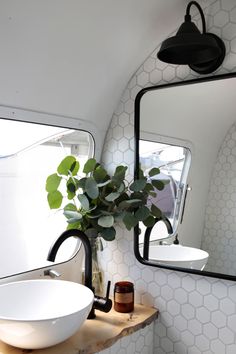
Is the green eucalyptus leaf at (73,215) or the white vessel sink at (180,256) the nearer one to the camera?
the white vessel sink at (180,256)

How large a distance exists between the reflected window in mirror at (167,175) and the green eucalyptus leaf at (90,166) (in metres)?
0.22

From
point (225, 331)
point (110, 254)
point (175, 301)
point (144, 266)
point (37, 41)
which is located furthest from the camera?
point (110, 254)

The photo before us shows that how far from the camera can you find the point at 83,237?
4.90 feet

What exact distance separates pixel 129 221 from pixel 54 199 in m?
0.35

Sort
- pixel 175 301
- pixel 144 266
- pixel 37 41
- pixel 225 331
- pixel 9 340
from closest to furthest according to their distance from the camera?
pixel 9 340 → pixel 37 41 → pixel 225 331 → pixel 175 301 → pixel 144 266

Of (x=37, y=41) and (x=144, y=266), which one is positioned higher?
(x=37, y=41)

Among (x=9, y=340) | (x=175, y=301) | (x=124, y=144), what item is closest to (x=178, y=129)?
(x=124, y=144)

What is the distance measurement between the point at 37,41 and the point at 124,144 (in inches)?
24.8

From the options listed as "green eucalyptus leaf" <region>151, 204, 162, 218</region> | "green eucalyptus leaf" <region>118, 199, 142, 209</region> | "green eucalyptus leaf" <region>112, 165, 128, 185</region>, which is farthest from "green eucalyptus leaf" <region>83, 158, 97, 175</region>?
"green eucalyptus leaf" <region>151, 204, 162, 218</region>

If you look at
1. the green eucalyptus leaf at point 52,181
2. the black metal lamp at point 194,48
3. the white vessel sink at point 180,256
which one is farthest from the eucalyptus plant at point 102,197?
the black metal lamp at point 194,48

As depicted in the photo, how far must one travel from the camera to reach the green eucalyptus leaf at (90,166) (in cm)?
162

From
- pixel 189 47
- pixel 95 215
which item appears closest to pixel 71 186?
pixel 95 215

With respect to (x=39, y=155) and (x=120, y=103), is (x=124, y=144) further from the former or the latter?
(x=39, y=155)

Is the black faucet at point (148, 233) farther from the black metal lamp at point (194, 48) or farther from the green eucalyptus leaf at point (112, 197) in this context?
the black metal lamp at point (194, 48)
